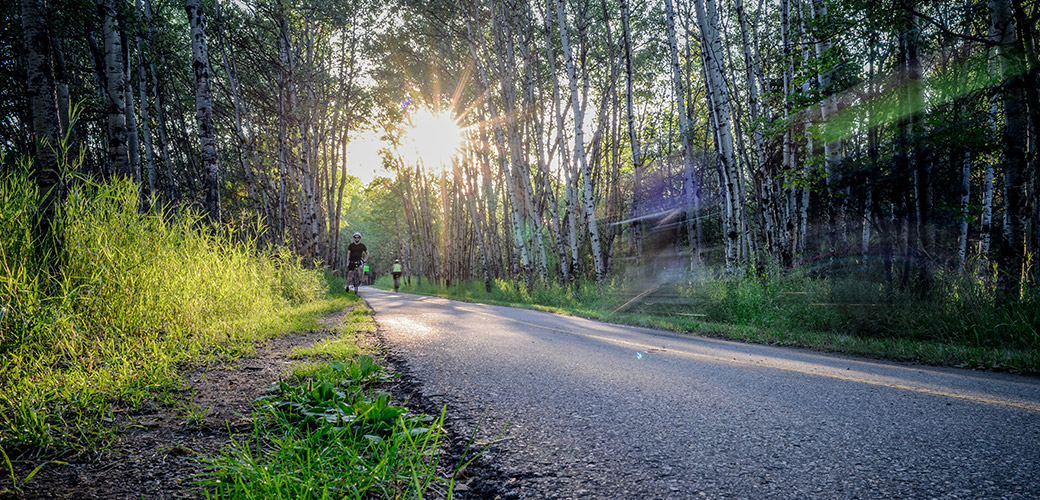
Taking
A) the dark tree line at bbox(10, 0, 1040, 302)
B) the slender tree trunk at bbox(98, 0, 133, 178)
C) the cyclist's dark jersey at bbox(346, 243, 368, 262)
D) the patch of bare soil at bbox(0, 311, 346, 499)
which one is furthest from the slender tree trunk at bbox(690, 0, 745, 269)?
the slender tree trunk at bbox(98, 0, 133, 178)

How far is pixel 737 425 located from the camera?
232 cm

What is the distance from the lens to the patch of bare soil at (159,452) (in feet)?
5.23

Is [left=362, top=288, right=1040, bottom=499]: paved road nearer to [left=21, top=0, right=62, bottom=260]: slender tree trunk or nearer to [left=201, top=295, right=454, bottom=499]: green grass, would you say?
[left=201, top=295, right=454, bottom=499]: green grass

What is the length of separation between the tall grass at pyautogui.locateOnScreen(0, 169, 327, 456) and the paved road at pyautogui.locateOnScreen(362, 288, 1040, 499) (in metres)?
1.69

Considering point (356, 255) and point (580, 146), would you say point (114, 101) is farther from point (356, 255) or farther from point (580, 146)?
point (580, 146)

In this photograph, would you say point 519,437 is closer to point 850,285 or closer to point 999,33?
point 850,285

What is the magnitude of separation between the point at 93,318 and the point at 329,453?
269 cm

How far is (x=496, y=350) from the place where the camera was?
4680mm

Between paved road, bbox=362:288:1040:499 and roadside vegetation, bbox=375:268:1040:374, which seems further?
roadside vegetation, bbox=375:268:1040:374

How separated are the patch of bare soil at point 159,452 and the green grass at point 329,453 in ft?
0.34

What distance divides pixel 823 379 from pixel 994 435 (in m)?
1.35

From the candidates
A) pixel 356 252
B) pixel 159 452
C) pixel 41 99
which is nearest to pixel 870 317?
pixel 159 452

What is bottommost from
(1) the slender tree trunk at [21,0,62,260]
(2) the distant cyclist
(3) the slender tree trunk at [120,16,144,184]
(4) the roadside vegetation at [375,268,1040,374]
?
(4) the roadside vegetation at [375,268,1040,374]

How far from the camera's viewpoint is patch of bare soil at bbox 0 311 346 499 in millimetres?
1595
